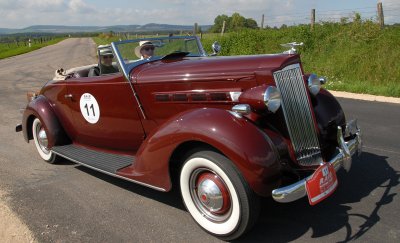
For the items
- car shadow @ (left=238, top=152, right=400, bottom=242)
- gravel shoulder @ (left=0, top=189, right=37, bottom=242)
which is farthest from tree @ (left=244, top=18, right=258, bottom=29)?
gravel shoulder @ (left=0, top=189, right=37, bottom=242)

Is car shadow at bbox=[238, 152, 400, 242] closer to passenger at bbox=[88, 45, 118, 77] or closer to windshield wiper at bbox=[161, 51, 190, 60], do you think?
windshield wiper at bbox=[161, 51, 190, 60]

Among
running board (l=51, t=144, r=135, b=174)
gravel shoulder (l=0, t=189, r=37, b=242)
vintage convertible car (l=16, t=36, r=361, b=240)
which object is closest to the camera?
vintage convertible car (l=16, t=36, r=361, b=240)

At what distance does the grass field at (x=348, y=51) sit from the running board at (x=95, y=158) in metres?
7.31

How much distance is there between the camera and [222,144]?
115 inches

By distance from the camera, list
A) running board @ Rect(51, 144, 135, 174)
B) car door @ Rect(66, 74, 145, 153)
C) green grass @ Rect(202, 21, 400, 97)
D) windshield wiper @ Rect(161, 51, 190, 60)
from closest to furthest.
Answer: running board @ Rect(51, 144, 135, 174)
car door @ Rect(66, 74, 145, 153)
windshield wiper @ Rect(161, 51, 190, 60)
green grass @ Rect(202, 21, 400, 97)

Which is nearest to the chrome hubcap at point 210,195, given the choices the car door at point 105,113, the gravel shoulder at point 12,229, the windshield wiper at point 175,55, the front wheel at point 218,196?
the front wheel at point 218,196

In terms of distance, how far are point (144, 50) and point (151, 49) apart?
0.29ft

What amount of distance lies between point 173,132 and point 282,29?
1421 cm

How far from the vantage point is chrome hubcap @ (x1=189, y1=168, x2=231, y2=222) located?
3062mm

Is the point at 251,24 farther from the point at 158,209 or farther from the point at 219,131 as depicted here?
the point at 219,131

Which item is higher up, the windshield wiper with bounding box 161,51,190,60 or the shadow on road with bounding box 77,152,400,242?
the windshield wiper with bounding box 161,51,190,60

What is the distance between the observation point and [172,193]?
4027mm

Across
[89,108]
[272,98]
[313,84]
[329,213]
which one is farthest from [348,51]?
[272,98]

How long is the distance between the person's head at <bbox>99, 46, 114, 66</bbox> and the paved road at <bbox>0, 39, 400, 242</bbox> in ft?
4.36
